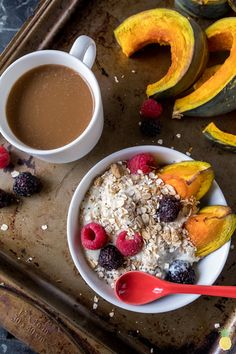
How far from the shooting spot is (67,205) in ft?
4.38

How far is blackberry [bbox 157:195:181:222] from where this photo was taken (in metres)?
1.17

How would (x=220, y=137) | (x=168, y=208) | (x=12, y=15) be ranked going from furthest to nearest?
(x=12, y=15)
(x=220, y=137)
(x=168, y=208)

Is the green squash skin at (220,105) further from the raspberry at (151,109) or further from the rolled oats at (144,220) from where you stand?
the rolled oats at (144,220)

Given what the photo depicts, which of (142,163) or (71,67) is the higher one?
(71,67)

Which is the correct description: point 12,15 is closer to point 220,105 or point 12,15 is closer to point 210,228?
point 220,105

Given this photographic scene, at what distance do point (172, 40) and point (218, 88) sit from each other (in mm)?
152

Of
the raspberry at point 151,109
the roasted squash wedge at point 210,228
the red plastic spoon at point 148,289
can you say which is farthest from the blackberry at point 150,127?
the red plastic spoon at point 148,289

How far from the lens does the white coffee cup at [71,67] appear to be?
1.20m

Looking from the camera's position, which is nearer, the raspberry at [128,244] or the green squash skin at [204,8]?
the raspberry at [128,244]

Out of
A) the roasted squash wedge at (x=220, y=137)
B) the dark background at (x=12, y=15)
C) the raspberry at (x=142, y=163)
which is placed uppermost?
the dark background at (x=12, y=15)

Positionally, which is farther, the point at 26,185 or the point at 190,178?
the point at 26,185

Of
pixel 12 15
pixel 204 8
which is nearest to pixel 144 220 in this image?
pixel 204 8

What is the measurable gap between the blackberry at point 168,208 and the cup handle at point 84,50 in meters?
0.32

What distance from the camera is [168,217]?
3.86ft
